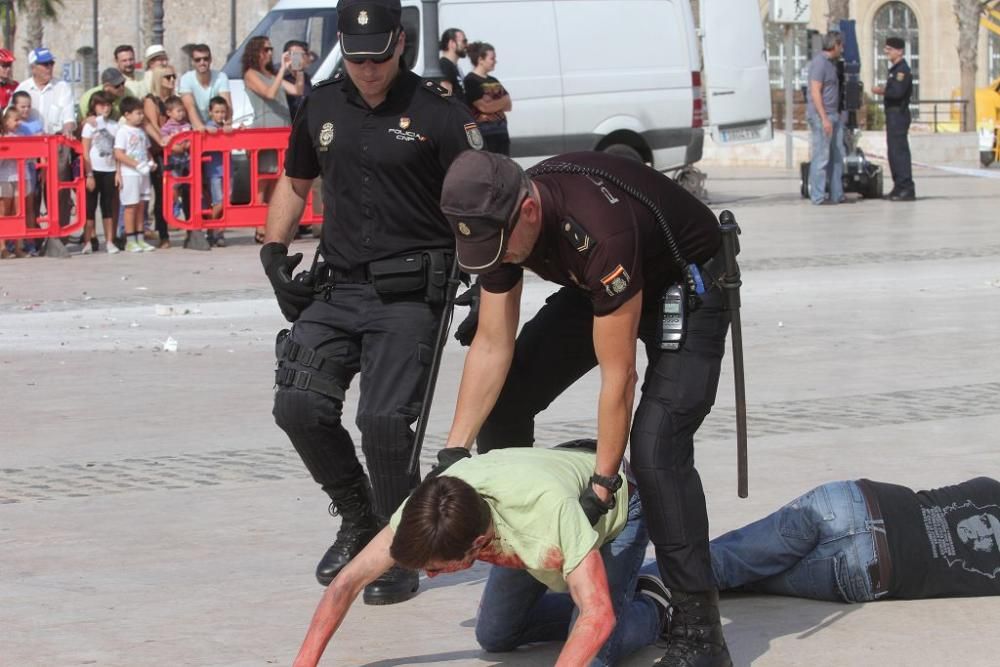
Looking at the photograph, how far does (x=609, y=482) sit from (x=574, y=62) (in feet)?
45.5

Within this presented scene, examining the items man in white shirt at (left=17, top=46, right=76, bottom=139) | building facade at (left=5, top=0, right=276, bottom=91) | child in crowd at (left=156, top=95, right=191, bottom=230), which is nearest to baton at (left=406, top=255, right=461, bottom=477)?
child in crowd at (left=156, top=95, right=191, bottom=230)

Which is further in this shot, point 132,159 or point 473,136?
point 132,159

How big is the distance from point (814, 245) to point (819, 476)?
8892mm

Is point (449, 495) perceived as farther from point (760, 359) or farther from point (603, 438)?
point (760, 359)

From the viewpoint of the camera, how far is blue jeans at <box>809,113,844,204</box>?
63.6ft

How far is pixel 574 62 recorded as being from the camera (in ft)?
58.5

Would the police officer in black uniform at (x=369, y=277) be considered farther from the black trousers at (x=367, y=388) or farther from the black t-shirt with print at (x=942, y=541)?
the black t-shirt with print at (x=942, y=541)

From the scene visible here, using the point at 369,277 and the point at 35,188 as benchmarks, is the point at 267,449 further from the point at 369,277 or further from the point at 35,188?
the point at 35,188

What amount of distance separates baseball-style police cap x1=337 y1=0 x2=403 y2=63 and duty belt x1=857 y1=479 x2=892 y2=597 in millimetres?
1882

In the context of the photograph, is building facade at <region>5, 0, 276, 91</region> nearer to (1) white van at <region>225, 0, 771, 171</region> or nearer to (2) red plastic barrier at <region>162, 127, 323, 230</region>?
(1) white van at <region>225, 0, 771, 171</region>

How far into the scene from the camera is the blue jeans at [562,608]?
15.2ft

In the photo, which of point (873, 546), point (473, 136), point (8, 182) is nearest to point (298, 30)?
point (8, 182)

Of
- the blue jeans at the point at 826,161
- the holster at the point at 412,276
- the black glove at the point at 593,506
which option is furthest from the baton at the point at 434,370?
A: the blue jeans at the point at 826,161

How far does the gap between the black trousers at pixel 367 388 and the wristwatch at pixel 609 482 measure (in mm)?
1093
